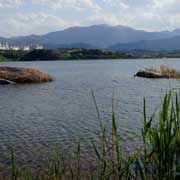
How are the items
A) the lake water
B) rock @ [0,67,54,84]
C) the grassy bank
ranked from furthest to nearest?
1. the grassy bank
2. rock @ [0,67,54,84]
3. the lake water

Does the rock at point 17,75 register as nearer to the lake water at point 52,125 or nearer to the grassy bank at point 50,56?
the lake water at point 52,125

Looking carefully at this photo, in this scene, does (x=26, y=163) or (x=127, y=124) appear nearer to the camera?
(x=26, y=163)

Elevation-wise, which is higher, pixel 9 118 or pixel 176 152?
pixel 176 152

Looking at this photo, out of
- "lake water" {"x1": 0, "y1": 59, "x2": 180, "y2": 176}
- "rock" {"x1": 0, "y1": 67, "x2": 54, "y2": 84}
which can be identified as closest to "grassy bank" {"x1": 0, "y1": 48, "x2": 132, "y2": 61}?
"rock" {"x1": 0, "y1": 67, "x2": 54, "y2": 84}

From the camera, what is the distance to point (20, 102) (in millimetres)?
23875

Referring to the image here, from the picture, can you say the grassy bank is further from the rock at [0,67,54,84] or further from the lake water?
the lake water

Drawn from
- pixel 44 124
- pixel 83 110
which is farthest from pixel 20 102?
pixel 44 124

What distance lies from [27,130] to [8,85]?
2202 cm

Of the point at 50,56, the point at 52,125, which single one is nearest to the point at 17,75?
the point at 52,125

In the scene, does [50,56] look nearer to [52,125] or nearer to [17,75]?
[17,75]

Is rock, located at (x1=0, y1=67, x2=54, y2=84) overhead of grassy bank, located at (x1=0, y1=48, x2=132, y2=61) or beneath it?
beneath

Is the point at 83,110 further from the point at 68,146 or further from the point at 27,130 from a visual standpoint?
the point at 68,146

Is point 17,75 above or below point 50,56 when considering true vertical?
below

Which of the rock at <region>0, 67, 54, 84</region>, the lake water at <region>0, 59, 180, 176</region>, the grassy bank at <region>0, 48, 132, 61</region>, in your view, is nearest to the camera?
the lake water at <region>0, 59, 180, 176</region>
